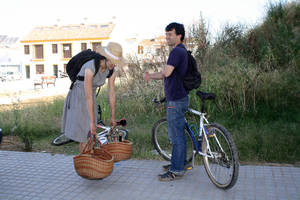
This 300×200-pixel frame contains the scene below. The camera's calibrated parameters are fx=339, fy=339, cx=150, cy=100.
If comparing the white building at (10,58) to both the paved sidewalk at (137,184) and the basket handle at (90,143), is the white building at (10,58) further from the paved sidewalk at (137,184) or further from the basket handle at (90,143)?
the basket handle at (90,143)

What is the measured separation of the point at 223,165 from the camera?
13.3 feet

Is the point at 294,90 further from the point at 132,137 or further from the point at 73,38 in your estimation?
the point at 73,38

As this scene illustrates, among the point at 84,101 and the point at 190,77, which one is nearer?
the point at 190,77

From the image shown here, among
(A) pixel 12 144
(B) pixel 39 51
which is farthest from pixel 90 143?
(B) pixel 39 51

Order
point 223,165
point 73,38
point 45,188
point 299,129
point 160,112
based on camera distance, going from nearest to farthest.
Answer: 1. point 223,165
2. point 45,188
3. point 299,129
4. point 160,112
5. point 73,38

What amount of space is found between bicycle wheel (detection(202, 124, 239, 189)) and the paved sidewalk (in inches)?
5.5

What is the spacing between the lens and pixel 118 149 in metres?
4.73

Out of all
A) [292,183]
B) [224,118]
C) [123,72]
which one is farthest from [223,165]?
[123,72]

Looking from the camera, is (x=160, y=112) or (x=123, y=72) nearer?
(x=160, y=112)

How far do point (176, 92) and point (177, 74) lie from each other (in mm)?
224

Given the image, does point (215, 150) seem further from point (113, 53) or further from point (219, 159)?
point (113, 53)

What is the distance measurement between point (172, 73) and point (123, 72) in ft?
21.3

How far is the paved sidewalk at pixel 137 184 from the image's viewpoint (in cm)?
400

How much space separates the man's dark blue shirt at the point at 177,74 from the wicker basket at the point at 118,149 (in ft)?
3.24
